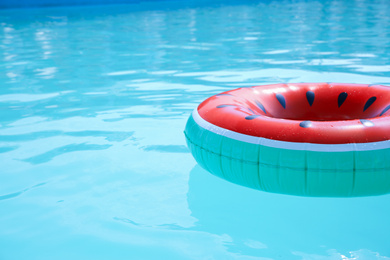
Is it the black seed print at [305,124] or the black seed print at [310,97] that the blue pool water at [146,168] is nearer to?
the black seed print at [305,124]

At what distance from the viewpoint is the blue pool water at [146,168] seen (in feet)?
6.07

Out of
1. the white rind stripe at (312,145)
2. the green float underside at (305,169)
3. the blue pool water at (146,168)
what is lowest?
the blue pool water at (146,168)

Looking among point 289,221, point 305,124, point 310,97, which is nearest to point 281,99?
point 310,97

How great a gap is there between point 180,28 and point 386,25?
383 cm

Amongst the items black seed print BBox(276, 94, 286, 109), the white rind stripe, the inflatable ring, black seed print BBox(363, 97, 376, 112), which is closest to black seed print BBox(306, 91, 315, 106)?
black seed print BBox(276, 94, 286, 109)

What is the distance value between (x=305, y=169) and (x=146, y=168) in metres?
1.00

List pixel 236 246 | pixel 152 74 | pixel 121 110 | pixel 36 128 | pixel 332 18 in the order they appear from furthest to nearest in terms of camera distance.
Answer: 1. pixel 332 18
2. pixel 152 74
3. pixel 121 110
4. pixel 36 128
5. pixel 236 246

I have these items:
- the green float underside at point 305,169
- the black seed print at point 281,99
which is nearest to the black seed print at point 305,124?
the green float underside at point 305,169

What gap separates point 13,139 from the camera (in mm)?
3008

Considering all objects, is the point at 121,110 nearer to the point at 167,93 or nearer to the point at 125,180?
the point at 167,93

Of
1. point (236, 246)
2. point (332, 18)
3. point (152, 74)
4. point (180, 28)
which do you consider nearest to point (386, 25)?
point (332, 18)

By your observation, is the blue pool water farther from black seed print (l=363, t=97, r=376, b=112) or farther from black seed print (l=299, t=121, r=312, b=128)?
black seed print (l=363, t=97, r=376, b=112)

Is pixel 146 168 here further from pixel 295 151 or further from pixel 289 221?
pixel 295 151

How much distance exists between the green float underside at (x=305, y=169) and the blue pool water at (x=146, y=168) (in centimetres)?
18
